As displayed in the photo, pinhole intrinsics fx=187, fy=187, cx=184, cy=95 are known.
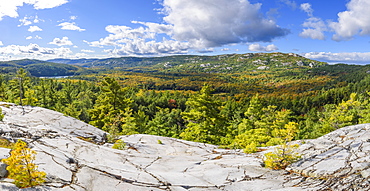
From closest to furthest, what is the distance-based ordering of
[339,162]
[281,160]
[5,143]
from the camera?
[339,162], [5,143], [281,160]

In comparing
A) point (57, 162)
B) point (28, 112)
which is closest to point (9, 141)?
point (57, 162)

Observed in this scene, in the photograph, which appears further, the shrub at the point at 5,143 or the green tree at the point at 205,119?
the green tree at the point at 205,119

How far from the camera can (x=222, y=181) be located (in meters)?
9.15

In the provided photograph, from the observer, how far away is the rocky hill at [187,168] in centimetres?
762

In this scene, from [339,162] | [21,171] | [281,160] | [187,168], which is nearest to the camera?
[21,171]

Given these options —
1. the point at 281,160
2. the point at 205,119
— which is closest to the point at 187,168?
the point at 281,160

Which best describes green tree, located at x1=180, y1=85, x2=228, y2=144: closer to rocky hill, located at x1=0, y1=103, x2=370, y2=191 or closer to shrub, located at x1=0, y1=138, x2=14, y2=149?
rocky hill, located at x1=0, y1=103, x2=370, y2=191

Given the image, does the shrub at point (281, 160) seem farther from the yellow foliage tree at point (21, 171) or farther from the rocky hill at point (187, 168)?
the yellow foliage tree at point (21, 171)

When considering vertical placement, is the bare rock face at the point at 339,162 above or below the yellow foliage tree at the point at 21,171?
below

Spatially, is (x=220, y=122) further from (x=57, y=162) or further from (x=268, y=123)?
(x=57, y=162)

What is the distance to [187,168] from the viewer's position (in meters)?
11.2

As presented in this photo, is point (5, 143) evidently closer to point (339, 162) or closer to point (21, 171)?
point (21, 171)

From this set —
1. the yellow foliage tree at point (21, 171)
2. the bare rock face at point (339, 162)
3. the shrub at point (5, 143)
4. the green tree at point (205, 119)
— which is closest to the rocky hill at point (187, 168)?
the bare rock face at point (339, 162)

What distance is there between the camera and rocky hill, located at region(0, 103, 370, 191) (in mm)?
7621
